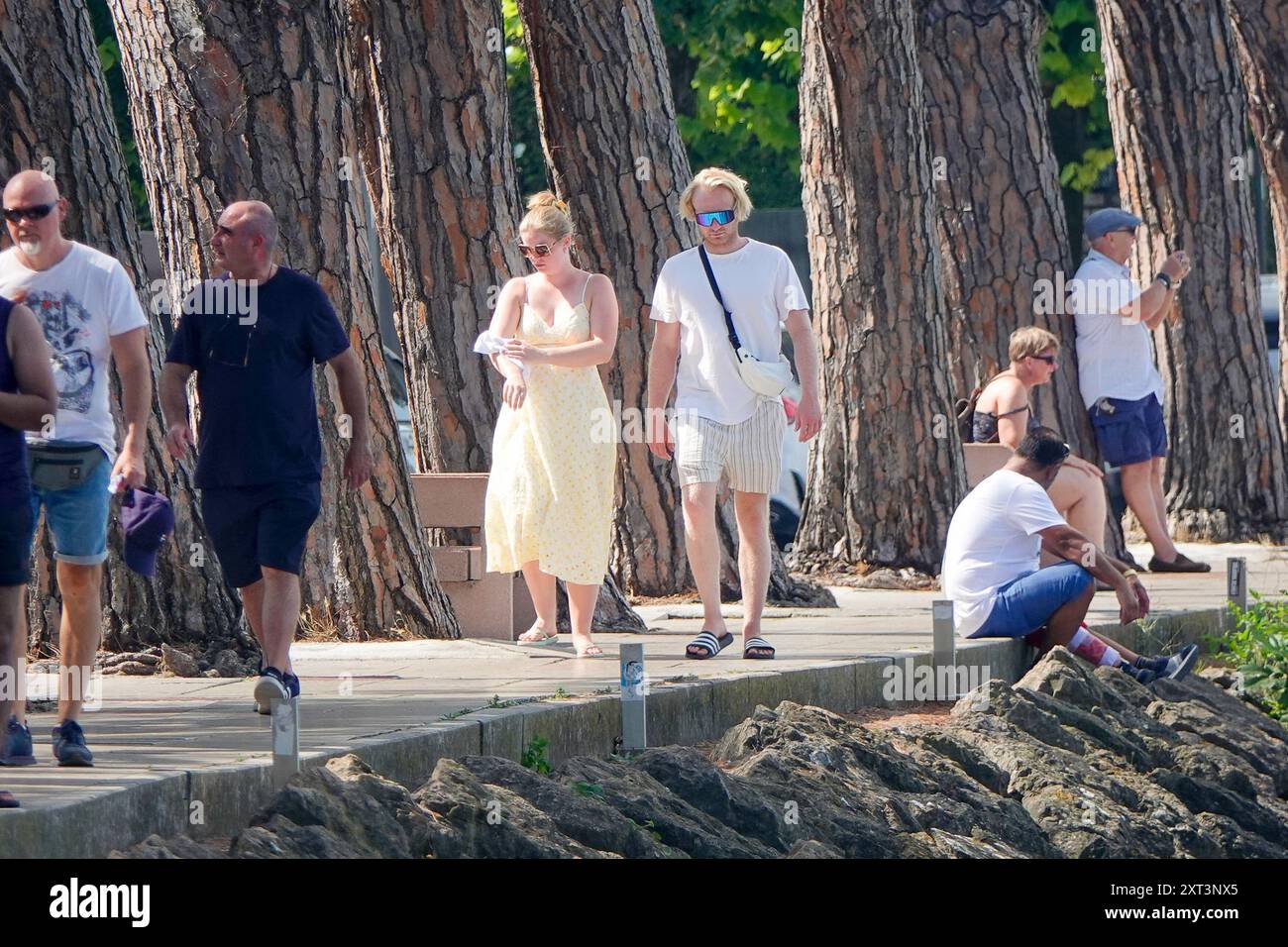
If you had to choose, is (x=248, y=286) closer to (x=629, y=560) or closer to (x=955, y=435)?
(x=629, y=560)

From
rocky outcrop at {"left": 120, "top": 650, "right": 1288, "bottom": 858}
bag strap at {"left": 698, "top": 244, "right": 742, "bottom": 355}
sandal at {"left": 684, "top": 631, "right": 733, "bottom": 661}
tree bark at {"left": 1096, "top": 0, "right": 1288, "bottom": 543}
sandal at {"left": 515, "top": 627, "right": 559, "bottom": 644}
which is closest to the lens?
rocky outcrop at {"left": 120, "top": 650, "right": 1288, "bottom": 858}

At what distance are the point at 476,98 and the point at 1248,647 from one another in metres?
4.67

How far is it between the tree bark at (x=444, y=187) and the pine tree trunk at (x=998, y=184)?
3645 mm

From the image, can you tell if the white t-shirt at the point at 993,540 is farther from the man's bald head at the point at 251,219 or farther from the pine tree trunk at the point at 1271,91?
the pine tree trunk at the point at 1271,91

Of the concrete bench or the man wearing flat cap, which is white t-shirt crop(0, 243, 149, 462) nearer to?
the concrete bench

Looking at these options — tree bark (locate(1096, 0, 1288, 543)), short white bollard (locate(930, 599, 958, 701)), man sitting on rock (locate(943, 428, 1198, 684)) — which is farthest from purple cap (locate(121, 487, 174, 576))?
tree bark (locate(1096, 0, 1288, 543))

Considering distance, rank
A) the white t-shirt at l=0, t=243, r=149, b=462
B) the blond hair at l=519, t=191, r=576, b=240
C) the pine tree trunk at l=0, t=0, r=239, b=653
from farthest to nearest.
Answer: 1. the blond hair at l=519, t=191, r=576, b=240
2. the pine tree trunk at l=0, t=0, r=239, b=653
3. the white t-shirt at l=0, t=243, r=149, b=462

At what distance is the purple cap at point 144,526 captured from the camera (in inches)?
287

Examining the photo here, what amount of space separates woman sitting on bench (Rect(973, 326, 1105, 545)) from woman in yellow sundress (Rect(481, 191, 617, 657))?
86.7 inches

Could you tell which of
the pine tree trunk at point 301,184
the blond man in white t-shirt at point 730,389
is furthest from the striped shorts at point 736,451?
the pine tree trunk at point 301,184

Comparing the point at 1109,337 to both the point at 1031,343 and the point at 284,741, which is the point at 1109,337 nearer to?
the point at 1031,343

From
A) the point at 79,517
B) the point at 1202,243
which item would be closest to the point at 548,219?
the point at 79,517

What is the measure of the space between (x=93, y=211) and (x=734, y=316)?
8.59ft

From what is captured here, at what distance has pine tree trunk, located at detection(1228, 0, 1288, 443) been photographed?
17078mm
